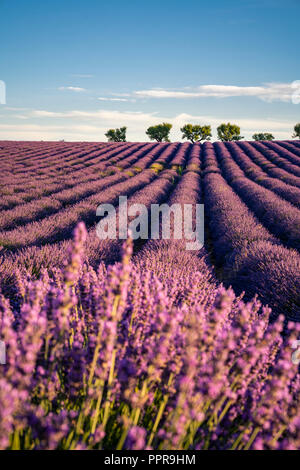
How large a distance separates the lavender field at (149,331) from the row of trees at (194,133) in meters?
39.7

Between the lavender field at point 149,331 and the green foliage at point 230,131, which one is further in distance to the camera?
the green foliage at point 230,131

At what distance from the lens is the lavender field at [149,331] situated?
3.23 ft

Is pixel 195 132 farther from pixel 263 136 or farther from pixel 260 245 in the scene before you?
pixel 260 245

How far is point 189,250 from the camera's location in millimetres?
4656

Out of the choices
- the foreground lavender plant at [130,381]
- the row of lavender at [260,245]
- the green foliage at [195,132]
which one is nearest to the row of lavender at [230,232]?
the row of lavender at [260,245]

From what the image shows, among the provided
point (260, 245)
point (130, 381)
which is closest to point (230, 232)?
point (260, 245)

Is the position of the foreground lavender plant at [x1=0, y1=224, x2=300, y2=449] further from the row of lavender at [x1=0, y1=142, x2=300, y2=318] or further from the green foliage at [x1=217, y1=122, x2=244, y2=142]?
the green foliage at [x1=217, y1=122, x2=244, y2=142]

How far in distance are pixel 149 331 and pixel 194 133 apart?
1929 inches

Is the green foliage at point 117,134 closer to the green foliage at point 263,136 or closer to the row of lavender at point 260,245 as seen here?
→ the green foliage at point 263,136

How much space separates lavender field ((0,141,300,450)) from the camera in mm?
984

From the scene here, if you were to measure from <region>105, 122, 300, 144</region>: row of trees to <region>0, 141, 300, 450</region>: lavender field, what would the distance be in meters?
39.7

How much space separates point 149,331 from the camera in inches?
53.2

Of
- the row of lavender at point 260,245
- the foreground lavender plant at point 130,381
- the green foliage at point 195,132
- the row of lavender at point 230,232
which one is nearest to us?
the foreground lavender plant at point 130,381
